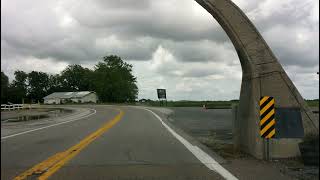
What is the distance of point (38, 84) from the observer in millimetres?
167375

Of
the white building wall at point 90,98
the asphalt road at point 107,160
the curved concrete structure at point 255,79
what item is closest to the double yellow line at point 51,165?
the asphalt road at point 107,160

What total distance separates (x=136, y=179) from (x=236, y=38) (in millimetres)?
5182

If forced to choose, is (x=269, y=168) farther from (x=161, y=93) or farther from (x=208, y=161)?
(x=161, y=93)

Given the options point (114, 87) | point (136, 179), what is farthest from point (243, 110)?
point (114, 87)

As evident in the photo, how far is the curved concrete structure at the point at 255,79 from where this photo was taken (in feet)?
35.6

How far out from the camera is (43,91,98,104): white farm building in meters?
148

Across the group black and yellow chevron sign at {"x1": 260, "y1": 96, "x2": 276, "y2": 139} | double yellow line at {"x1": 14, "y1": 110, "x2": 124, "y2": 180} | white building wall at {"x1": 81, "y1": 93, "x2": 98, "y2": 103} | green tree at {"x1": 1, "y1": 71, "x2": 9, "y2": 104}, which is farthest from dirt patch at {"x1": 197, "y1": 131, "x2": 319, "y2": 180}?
white building wall at {"x1": 81, "y1": 93, "x2": 98, "y2": 103}

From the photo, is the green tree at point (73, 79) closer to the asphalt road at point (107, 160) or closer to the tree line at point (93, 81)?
the tree line at point (93, 81)

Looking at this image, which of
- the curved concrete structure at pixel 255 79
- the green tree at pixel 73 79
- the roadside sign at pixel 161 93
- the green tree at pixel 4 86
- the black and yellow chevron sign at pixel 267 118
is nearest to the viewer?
the green tree at pixel 4 86

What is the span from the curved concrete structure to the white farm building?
138130 mm

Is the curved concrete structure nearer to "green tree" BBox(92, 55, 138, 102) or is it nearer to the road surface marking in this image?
the road surface marking

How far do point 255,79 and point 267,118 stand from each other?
1.23 m

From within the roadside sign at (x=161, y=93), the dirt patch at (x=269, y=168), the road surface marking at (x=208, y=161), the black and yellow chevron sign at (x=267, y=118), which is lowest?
the dirt patch at (x=269, y=168)

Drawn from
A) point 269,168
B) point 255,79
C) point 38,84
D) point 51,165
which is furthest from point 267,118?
point 38,84
